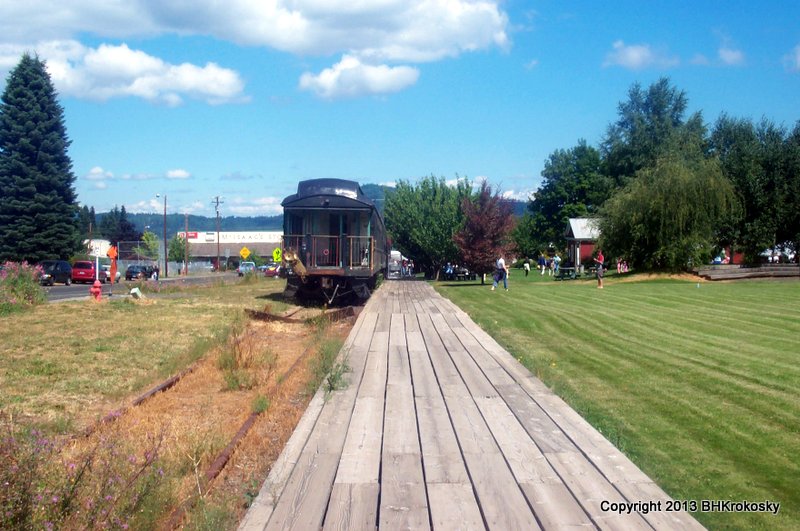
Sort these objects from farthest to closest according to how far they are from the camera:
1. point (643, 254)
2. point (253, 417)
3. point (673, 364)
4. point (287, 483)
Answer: point (643, 254) → point (673, 364) → point (253, 417) → point (287, 483)

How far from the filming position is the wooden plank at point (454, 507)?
4.39m

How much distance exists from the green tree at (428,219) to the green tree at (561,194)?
1435 inches

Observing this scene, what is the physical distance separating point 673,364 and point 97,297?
2030 centimetres

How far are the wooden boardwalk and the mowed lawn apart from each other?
0.44 meters

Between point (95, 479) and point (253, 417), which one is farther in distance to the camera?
point (253, 417)

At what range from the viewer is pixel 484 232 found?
34.2m

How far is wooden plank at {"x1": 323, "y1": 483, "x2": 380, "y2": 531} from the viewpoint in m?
4.39

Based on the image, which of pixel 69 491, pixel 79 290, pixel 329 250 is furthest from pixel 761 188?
pixel 69 491

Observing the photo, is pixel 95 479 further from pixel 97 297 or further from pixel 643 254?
pixel 643 254

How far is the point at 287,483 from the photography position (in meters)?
5.12

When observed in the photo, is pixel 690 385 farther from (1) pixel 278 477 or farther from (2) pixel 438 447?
(1) pixel 278 477

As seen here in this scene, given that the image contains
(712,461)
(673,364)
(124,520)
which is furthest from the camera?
(673,364)

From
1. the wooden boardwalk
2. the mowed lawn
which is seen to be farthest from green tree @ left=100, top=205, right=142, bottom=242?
the wooden boardwalk

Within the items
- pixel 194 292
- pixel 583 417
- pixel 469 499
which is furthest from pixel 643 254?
pixel 469 499
